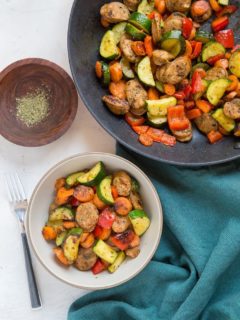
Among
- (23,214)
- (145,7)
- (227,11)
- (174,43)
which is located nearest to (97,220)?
(23,214)

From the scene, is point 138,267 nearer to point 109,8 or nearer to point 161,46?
point 161,46

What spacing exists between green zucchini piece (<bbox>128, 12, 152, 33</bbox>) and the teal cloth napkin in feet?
1.44

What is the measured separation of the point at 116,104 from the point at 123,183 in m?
0.27

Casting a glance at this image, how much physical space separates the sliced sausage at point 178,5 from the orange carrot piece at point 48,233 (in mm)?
890

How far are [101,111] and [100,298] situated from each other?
71 centimetres

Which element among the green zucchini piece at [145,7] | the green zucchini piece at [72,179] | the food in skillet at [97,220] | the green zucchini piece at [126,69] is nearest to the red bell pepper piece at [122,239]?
the food in skillet at [97,220]

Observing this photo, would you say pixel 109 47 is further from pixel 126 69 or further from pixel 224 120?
pixel 224 120

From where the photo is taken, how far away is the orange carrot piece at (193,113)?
1577 millimetres

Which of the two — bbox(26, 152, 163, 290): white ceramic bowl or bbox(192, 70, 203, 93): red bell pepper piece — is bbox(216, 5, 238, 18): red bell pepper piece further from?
bbox(26, 152, 163, 290): white ceramic bowl

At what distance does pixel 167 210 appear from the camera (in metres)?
1.64

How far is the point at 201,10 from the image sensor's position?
5.22ft

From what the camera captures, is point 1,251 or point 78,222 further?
point 1,251

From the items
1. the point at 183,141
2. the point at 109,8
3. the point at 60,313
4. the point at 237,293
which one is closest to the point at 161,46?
the point at 109,8

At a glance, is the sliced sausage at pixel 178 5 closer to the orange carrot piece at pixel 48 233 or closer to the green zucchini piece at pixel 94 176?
the green zucchini piece at pixel 94 176
